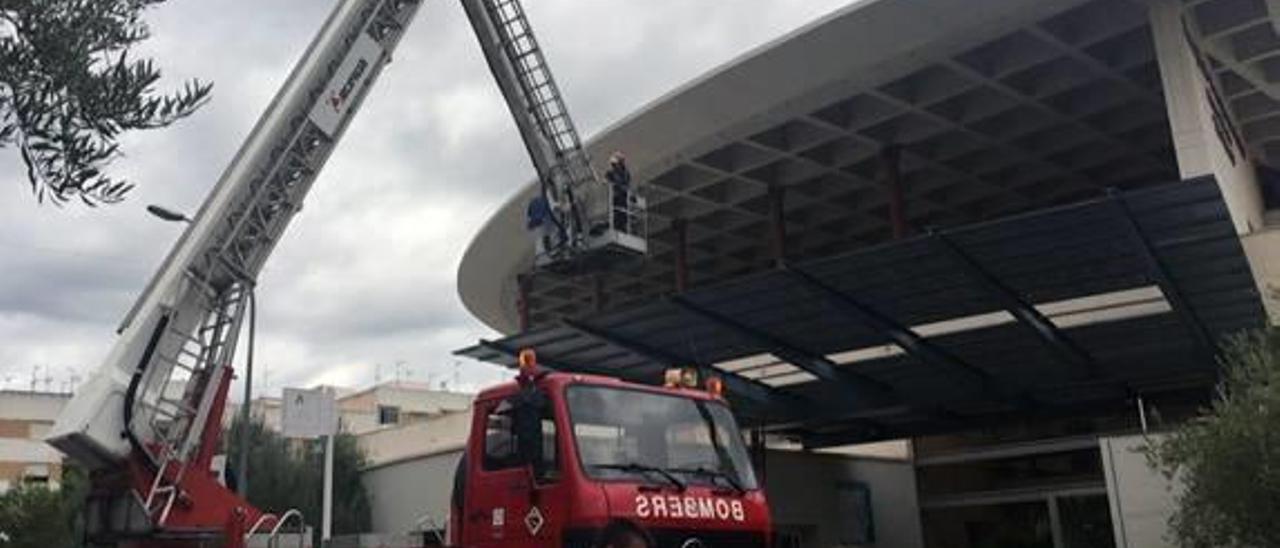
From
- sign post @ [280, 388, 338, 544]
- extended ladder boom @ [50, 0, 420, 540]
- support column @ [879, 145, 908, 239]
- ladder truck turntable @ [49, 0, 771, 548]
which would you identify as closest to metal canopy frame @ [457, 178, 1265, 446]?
support column @ [879, 145, 908, 239]

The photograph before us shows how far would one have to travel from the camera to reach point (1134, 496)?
16766 millimetres

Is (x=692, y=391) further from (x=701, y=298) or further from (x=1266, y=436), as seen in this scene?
(x=701, y=298)

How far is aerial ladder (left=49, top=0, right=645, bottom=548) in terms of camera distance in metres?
10.7

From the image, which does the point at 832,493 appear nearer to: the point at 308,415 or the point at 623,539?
the point at 308,415

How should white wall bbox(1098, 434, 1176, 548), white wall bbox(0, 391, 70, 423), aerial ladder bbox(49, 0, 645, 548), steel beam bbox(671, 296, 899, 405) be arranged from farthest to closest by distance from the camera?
white wall bbox(0, 391, 70, 423)
steel beam bbox(671, 296, 899, 405)
white wall bbox(1098, 434, 1176, 548)
aerial ladder bbox(49, 0, 645, 548)

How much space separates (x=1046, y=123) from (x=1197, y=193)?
9.34 meters

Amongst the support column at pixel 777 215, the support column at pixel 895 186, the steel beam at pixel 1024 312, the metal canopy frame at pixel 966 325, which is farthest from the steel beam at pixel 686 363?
the steel beam at pixel 1024 312

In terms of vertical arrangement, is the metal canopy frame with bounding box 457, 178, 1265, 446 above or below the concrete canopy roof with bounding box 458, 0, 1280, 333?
below

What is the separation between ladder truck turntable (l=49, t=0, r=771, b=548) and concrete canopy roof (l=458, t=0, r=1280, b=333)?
6012 millimetres

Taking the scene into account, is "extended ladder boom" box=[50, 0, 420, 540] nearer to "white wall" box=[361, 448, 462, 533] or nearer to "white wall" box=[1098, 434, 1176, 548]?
"white wall" box=[1098, 434, 1176, 548]

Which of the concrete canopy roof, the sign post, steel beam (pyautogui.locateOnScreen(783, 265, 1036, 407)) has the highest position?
the concrete canopy roof

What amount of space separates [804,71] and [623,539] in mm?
14902

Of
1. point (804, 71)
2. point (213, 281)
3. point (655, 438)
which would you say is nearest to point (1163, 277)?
point (804, 71)

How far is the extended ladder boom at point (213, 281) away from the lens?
10.8 metres
